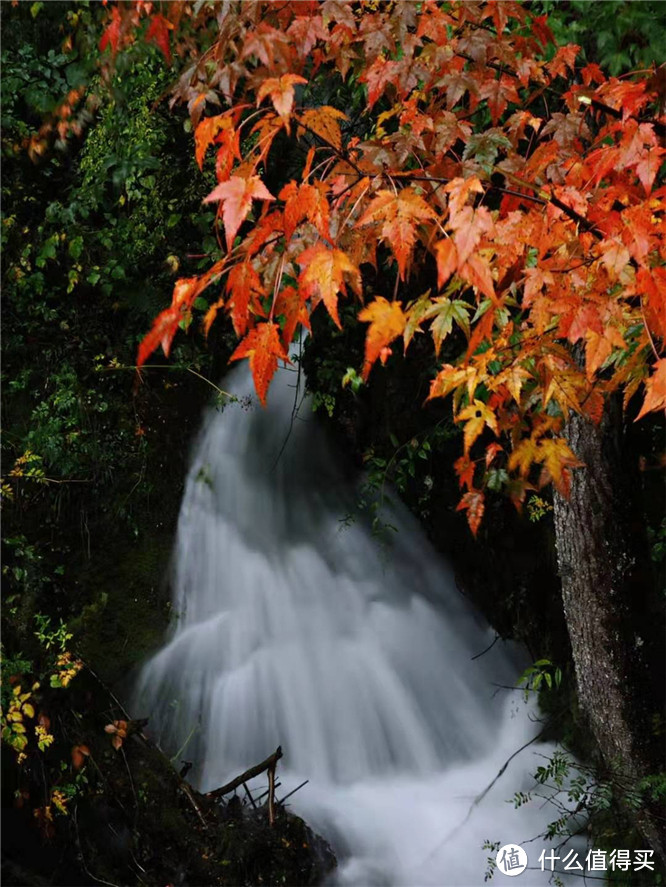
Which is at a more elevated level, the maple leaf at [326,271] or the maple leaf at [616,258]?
the maple leaf at [326,271]

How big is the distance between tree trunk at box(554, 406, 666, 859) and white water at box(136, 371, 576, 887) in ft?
3.52

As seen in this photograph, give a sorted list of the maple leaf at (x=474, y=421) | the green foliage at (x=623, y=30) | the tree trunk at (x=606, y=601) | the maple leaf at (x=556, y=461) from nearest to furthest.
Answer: the maple leaf at (x=474, y=421) → the maple leaf at (x=556, y=461) → the green foliage at (x=623, y=30) → the tree trunk at (x=606, y=601)

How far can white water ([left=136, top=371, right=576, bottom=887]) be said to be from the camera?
4078mm

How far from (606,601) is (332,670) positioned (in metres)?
2.04

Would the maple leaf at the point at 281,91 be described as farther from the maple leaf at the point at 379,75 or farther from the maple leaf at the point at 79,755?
the maple leaf at the point at 79,755

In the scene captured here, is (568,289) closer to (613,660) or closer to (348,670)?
(613,660)

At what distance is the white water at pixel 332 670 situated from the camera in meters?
4.08

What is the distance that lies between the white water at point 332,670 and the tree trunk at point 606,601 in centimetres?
107

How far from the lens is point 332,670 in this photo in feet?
15.1

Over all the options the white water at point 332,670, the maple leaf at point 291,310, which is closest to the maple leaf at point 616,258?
the maple leaf at point 291,310

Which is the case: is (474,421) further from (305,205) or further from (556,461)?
(305,205)

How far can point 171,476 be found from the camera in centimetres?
493

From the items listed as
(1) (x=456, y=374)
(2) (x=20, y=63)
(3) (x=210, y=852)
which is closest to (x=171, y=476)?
(3) (x=210, y=852)

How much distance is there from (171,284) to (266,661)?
104 inches
